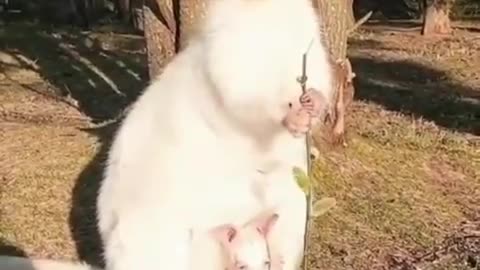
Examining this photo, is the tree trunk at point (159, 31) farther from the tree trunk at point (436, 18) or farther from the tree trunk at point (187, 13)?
the tree trunk at point (436, 18)

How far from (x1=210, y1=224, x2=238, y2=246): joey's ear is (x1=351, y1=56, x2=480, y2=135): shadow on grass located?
497cm

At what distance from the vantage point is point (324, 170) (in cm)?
564

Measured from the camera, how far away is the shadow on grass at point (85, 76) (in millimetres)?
4871

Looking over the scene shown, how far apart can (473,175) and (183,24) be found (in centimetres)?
179

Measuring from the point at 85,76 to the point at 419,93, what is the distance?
3268 millimetres

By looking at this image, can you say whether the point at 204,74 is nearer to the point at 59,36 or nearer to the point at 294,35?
the point at 294,35

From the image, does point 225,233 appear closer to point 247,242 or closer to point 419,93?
point 247,242

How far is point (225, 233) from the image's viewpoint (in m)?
2.10

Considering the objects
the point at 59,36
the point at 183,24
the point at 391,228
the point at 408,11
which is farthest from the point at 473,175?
the point at 408,11

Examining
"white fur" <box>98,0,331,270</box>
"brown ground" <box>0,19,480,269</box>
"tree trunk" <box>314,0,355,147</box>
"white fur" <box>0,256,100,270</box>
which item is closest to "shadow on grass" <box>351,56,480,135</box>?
"brown ground" <box>0,19,480,269</box>

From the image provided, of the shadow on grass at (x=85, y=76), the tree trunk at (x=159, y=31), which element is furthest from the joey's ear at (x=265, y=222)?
the tree trunk at (x=159, y=31)

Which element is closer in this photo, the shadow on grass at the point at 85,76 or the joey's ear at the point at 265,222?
the joey's ear at the point at 265,222

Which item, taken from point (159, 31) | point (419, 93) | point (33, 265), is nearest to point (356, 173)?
point (159, 31)

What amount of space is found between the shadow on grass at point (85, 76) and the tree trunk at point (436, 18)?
391cm
